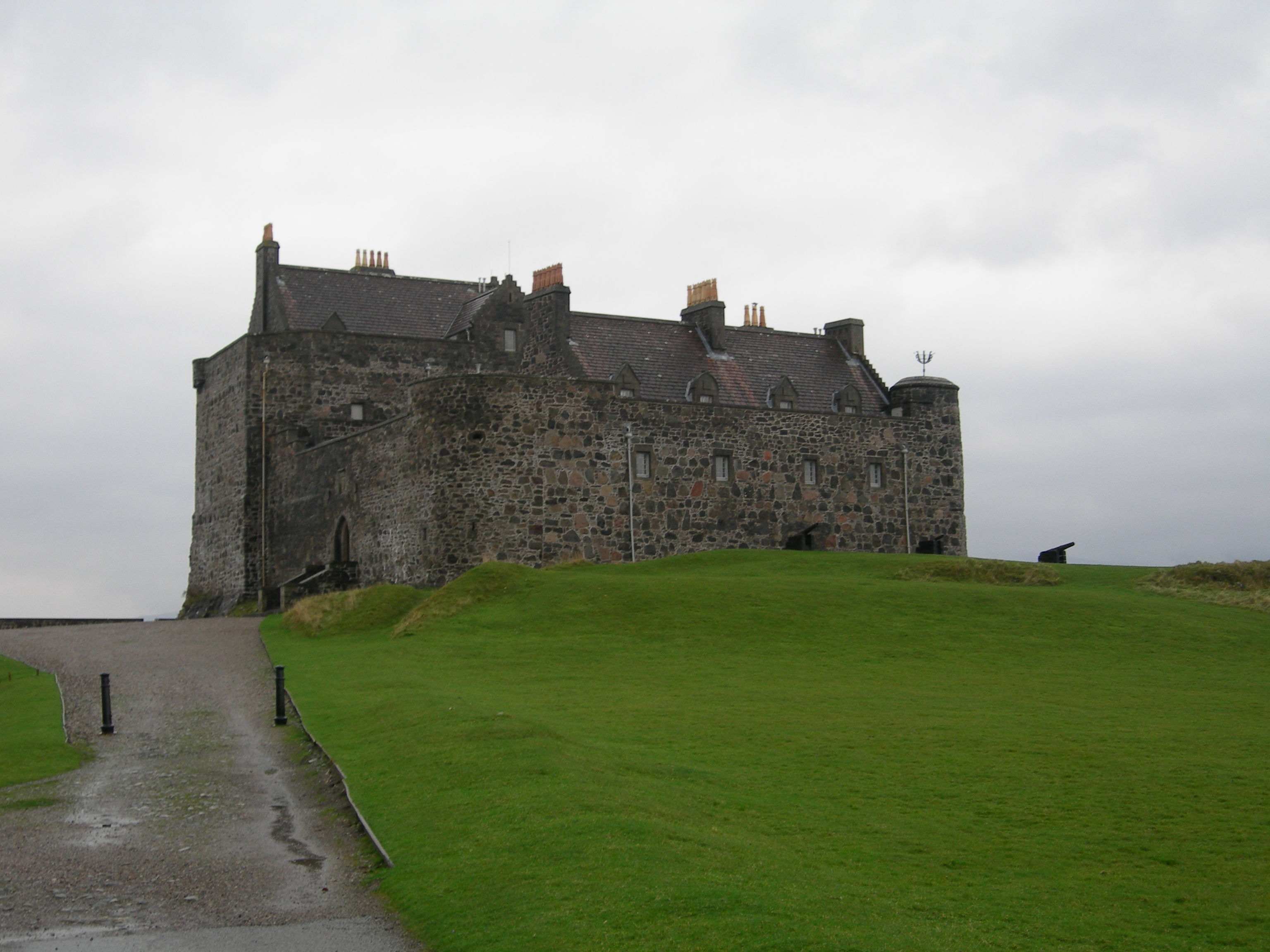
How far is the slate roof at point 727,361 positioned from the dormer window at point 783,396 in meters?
0.40

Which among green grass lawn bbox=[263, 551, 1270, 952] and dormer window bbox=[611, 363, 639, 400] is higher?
dormer window bbox=[611, 363, 639, 400]

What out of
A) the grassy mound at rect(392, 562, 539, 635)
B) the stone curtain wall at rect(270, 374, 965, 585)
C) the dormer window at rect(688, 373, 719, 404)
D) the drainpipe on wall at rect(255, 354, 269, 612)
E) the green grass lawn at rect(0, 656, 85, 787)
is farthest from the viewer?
the drainpipe on wall at rect(255, 354, 269, 612)

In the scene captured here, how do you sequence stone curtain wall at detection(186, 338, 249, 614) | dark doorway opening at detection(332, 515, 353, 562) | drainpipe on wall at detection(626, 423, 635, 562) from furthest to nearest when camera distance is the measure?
1. stone curtain wall at detection(186, 338, 249, 614)
2. dark doorway opening at detection(332, 515, 353, 562)
3. drainpipe on wall at detection(626, 423, 635, 562)

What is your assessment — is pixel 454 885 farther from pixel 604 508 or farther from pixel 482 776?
pixel 604 508

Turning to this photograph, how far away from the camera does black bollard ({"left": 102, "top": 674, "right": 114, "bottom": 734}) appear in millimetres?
24453

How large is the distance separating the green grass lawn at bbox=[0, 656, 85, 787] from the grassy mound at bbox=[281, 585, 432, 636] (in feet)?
27.3

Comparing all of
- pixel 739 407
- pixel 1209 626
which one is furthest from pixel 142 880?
pixel 739 407

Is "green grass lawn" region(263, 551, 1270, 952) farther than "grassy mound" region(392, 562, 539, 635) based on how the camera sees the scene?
No

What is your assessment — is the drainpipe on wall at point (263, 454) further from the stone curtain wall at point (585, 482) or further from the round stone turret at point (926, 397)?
the round stone turret at point (926, 397)

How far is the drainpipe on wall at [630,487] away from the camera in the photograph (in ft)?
158

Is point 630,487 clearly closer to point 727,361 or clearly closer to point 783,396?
point 783,396

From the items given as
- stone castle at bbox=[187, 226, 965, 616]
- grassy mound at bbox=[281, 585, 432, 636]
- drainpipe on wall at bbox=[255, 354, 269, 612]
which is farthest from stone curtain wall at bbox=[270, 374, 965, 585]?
grassy mound at bbox=[281, 585, 432, 636]

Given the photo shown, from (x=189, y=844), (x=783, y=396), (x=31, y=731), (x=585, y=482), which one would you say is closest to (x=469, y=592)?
(x=585, y=482)

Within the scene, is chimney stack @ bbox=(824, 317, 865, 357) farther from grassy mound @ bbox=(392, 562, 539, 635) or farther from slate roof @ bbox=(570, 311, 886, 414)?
grassy mound @ bbox=(392, 562, 539, 635)
